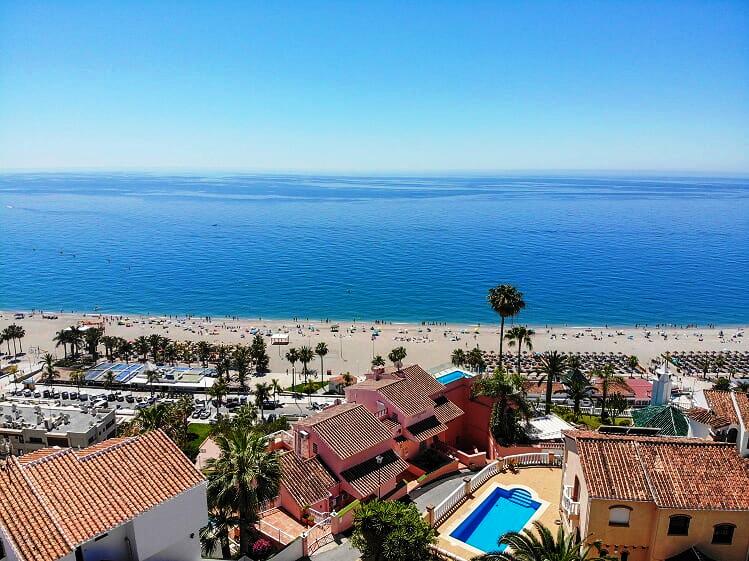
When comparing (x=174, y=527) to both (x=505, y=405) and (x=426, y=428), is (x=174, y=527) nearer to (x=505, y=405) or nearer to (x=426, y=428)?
(x=426, y=428)

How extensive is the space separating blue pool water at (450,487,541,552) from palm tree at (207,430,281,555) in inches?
325

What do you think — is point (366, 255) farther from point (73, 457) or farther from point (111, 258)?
point (73, 457)

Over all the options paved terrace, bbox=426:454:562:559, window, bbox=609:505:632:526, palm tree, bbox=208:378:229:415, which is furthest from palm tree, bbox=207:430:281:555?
palm tree, bbox=208:378:229:415

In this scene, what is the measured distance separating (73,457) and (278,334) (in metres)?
72.7

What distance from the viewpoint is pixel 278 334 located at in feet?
289

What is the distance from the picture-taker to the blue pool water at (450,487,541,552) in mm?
21922

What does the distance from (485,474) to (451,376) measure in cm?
1032

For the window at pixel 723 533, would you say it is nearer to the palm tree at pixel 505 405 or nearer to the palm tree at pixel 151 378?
the palm tree at pixel 505 405

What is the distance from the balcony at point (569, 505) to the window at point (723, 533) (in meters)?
4.54

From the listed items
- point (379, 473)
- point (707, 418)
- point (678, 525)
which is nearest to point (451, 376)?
point (379, 473)

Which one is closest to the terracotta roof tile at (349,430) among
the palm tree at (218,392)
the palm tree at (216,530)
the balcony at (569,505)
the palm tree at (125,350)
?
the palm tree at (216,530)

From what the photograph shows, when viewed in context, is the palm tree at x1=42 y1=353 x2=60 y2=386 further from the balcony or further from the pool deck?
the balcony

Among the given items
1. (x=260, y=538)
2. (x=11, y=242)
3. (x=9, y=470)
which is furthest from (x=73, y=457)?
(x=11, y=242)

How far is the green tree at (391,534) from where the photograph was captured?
1865 cm
